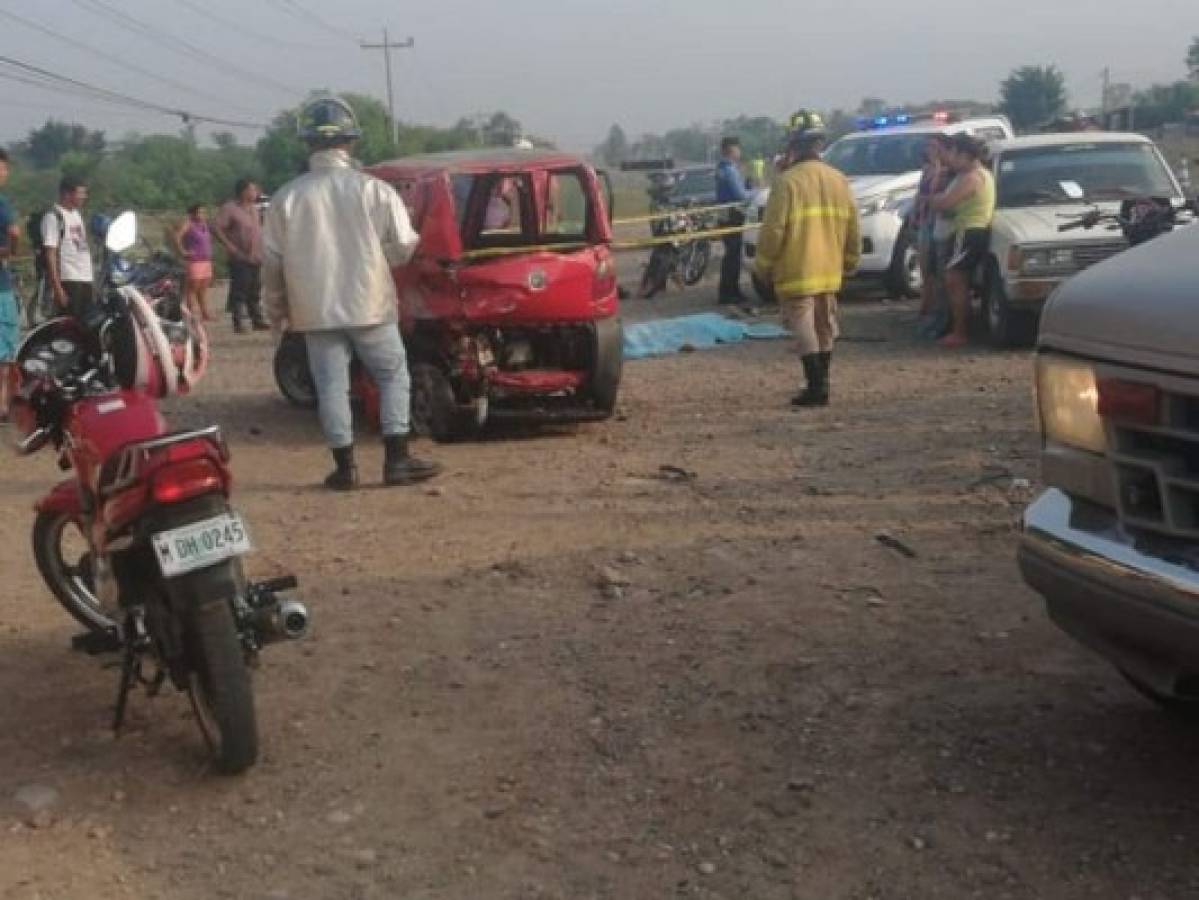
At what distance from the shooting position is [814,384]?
9.41m

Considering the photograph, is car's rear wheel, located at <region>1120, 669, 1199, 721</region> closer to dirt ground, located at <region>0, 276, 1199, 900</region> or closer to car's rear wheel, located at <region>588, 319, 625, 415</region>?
dirt ground, located at <region>0, 276, 1199, 900</region>

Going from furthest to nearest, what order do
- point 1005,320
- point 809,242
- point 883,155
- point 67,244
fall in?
1. point 883,155
2. point 1005,320
3. point 67,244
4. point 809,242

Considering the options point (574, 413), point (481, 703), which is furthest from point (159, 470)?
point (574, 413)

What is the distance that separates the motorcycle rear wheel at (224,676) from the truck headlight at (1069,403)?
7.33 feet

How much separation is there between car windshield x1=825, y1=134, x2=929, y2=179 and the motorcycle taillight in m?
13.2

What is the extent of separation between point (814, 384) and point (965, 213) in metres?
3.28

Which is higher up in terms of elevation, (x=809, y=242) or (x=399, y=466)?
(x=809, y=242)

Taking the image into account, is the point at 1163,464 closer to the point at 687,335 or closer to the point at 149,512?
the point at 149,512

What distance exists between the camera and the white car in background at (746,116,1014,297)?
15.3m

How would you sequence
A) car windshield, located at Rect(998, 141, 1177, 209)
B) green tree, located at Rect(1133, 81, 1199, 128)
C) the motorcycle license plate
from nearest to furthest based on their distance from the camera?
the motorcycle license plate
car windshield, located at Rect(998, 141, 1177, 209)
green tree, located at Rect(1133, 81, 1199, 128)

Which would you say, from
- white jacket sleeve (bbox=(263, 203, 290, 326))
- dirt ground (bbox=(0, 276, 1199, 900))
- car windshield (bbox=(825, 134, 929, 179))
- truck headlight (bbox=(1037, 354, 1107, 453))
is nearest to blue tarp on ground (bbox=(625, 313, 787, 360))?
car windshield (bbox=(825, 134, 929, 179))

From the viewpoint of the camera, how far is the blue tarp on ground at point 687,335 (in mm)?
12727

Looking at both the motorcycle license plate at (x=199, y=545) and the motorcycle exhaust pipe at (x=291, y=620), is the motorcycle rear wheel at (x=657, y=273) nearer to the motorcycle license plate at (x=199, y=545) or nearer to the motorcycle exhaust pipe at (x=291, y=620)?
the motorcycle exhaust pipe at (x=291, y=620)

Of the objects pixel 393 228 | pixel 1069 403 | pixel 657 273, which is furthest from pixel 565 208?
pixel 657 273
